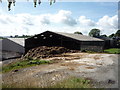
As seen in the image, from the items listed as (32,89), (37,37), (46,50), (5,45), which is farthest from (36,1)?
(5,45)

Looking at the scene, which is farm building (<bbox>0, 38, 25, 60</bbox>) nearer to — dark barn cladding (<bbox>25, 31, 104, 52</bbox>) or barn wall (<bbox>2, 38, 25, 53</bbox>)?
barn wall (<bbox>2, 38, 25, 53</bbox>)

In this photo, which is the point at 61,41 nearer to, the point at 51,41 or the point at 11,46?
the point at 51,41

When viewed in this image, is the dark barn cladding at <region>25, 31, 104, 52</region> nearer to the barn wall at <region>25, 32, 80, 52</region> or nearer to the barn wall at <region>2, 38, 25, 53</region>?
the barn wall at <region>25, 32, 80, 52</region>

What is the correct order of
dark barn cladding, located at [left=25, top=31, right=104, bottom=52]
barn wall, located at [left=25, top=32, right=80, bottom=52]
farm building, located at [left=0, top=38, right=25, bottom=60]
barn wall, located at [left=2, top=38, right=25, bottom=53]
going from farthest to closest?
barn wall, located at [left=2, top=38, right=25, bottom=53] → farm building, located at [left=0, top=38, right=25, bottom=60] → barn wall, located at [left=25, top=32, right=80, bottom=52] → dark barn cladding, located at [left=25, top=31, right=104, bottom=52]

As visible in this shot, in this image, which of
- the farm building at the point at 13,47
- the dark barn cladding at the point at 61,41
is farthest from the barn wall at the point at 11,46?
the dark barn cladding at the point at 61,41

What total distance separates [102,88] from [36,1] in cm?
640

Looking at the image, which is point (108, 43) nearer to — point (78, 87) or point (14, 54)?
point (14, 54)

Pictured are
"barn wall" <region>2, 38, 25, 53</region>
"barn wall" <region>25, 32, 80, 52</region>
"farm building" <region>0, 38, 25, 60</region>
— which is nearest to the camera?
"barn wall" <region>25, 32, 80, 52</region>

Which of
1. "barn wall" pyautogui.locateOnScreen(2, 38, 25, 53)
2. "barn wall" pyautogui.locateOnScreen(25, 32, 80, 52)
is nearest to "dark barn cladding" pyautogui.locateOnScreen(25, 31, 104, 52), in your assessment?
"barn wall" pyautogui.locateOnScreen(25, 32, 80, 52)

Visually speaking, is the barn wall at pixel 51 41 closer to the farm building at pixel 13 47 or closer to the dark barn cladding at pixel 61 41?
the dark barn cladding at pixel 61 41

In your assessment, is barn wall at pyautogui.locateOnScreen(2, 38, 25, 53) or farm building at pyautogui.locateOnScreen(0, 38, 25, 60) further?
barn wall at pyautogui.locateOnScreen(2, 38, 25, 53)

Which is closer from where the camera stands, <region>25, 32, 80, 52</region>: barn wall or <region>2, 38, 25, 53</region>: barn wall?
<region>25, 32, 80, 52</region>: barn wall

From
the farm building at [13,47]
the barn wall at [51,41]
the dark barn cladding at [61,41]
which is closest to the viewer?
the dark barn cladding at [61,41]

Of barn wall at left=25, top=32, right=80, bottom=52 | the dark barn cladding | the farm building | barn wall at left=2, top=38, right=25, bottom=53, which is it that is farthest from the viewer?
barn wall at left=2, top=38, right=25, bottom=53
